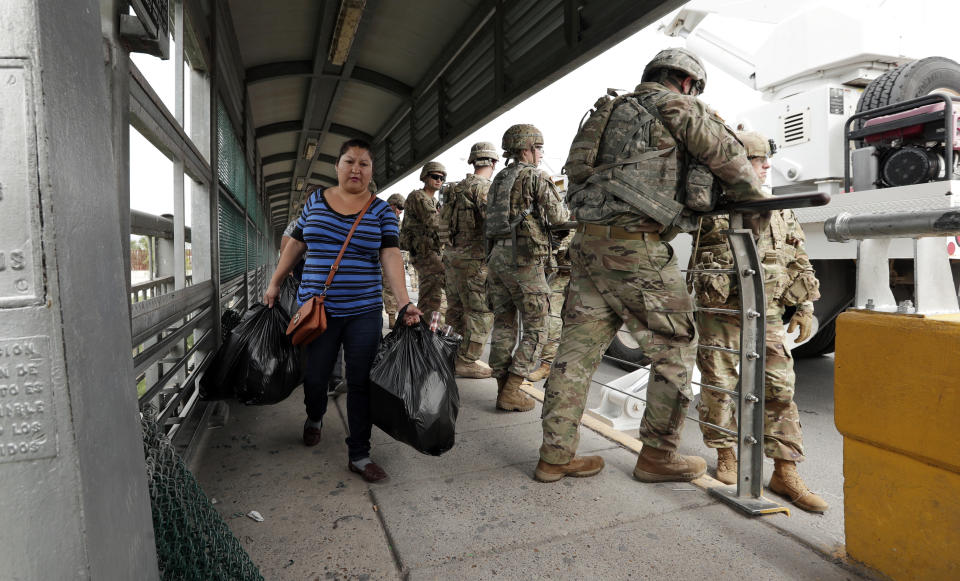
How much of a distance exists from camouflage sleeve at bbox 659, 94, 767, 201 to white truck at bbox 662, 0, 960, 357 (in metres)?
1.76

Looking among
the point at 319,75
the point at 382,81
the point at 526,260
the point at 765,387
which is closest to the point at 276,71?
the point at 319,75

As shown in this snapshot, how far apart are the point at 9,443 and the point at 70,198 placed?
39 centimetres

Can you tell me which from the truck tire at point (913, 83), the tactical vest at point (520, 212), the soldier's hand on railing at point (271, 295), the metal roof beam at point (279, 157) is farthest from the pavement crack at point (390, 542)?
the metal roof beam at point (279, 157)

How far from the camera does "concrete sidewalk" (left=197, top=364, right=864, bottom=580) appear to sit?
186 cm

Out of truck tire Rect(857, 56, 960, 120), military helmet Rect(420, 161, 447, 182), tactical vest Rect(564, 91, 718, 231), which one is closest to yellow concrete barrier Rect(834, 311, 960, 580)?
tactical vest Rect(564, 91, 718, 231)

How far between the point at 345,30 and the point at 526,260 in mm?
2208

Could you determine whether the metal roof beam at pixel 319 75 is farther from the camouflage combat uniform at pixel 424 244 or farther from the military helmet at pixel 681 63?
the military helmet at pixel 681 63

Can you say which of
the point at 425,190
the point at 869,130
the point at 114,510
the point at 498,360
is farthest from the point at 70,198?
the point at 425,190

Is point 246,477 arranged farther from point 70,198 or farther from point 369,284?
point 70,198

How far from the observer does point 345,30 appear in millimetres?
4090

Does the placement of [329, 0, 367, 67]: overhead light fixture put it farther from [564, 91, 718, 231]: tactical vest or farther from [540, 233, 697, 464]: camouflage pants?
[540, 233, 697, 464]: camouflage pants

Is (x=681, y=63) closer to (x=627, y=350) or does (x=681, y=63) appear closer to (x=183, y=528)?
(x=183, y=528)

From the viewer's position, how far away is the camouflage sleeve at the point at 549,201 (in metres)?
3.83

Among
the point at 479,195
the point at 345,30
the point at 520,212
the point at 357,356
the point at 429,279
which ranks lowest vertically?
the point at 357,356
